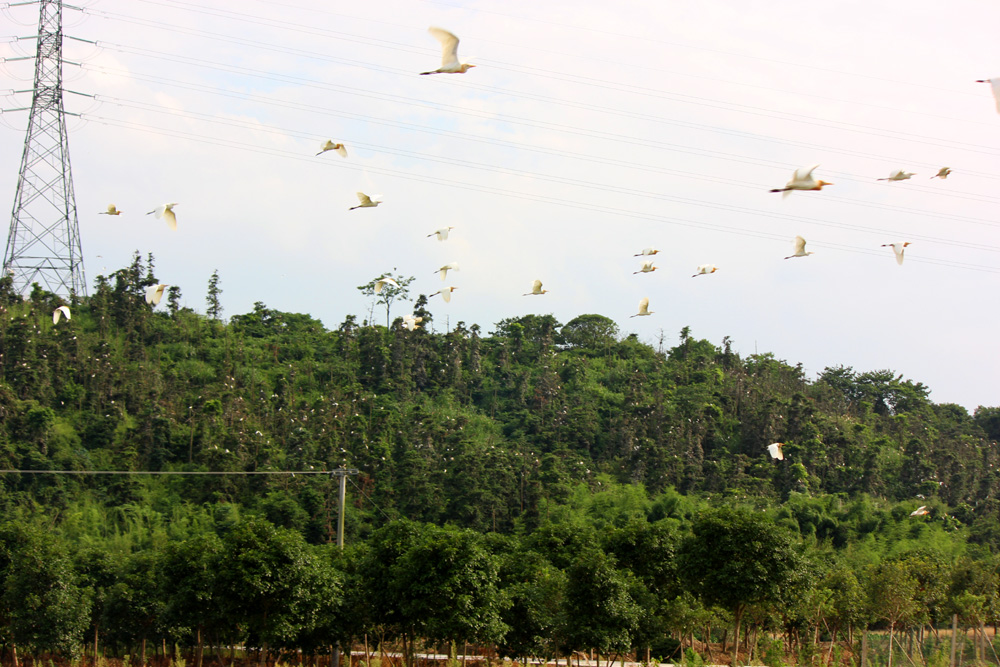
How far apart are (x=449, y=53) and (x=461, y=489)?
24124 mm

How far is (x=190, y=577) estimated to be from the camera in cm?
1869

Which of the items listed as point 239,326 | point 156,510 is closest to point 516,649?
point 156,510

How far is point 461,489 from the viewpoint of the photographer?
3447 cm

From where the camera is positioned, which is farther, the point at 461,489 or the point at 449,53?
the point at 461,489

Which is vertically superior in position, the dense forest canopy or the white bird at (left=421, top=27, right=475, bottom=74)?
the white bird at (left=421, top=27, right=475, bottom=74)

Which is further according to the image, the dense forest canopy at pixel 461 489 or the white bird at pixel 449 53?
the dense forest canopy at pixel 461 489

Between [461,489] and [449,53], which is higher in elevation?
[449,53]

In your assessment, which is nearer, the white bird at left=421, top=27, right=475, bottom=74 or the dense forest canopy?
the white bird at left=421, top=27, right=475, bottom=74

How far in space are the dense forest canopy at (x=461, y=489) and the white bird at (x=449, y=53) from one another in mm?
8451

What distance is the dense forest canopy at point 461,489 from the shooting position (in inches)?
699

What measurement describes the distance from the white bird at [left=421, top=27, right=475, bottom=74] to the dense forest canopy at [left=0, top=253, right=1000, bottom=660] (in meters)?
8.45

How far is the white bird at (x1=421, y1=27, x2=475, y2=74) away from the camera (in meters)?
11.8

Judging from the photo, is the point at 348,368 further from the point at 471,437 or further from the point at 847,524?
the point at 847,524

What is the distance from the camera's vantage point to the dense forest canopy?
17.8 metres
